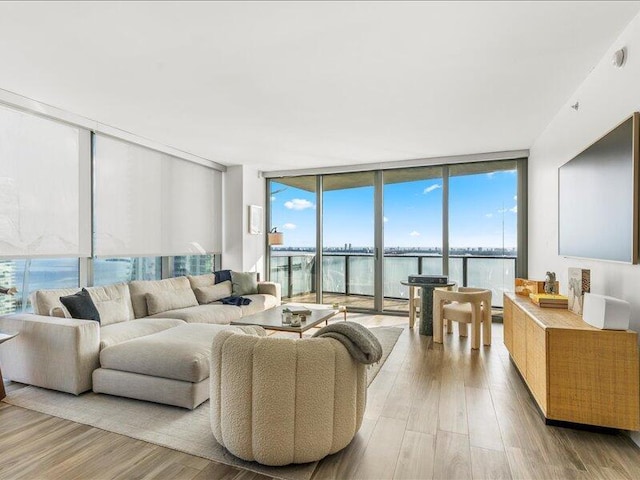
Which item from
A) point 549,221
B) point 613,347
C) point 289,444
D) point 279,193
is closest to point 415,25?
point 613,347

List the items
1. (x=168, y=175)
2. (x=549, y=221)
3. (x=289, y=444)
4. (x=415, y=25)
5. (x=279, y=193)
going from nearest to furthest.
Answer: (x=289, y=444) < (x=415, y=25) < (x=549, y=221) < (x=168, y=175) < (x=279, y=193)

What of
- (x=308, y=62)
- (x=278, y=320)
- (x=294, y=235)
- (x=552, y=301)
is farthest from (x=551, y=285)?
(x=294, y=235)

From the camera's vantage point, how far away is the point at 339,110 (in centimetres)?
361

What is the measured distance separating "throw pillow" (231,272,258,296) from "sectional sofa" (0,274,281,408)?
1709mm

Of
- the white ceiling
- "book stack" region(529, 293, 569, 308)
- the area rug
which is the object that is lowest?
the area rug

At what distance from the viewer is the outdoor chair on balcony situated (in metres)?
4.03

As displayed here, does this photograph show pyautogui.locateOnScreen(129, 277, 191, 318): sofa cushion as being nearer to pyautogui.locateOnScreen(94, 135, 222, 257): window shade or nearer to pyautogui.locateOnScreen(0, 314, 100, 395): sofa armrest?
pyautogui.locateOnScreen(94, 135, 222, 257): window shade

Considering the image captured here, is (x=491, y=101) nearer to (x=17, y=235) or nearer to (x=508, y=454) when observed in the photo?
(x=508, y=454)

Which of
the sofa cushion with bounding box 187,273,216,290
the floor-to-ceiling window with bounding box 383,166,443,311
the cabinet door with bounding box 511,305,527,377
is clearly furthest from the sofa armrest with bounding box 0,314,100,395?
the floor-to-ceiling window with bounding box 383,166,443,311

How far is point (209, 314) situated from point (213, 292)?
858mm

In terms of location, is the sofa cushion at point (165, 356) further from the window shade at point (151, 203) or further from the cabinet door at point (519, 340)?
the cabinet door at point (519, 340)

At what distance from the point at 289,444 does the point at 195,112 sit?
3156 mm

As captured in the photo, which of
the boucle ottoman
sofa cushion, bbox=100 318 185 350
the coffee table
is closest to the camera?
the boucle ottoman

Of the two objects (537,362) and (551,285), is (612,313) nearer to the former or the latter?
(537,362)
